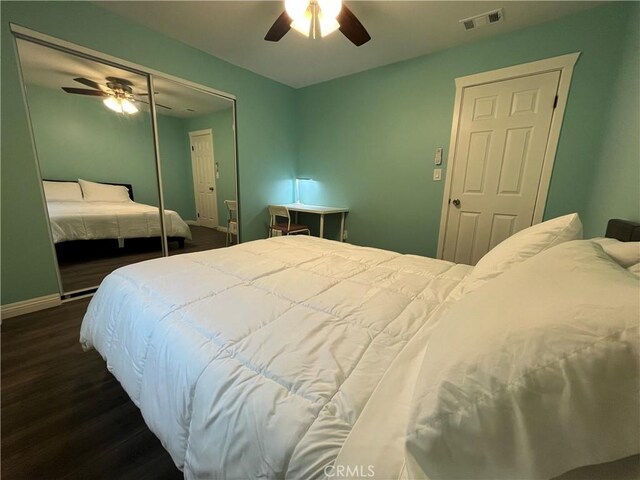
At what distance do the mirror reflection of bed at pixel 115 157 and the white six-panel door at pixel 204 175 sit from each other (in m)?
0.01

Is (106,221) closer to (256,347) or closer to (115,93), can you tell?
(115,93)

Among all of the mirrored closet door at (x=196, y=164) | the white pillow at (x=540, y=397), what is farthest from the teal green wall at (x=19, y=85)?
the white pillow at (x=540, y=397)

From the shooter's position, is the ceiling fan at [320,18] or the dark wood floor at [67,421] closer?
the dark wood floor at [67,421]

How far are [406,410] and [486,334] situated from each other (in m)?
0.24

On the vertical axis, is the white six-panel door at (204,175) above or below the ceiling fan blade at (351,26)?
below

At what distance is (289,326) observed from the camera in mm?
898

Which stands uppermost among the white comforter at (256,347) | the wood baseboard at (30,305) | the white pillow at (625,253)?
the white pillow at (625,253)

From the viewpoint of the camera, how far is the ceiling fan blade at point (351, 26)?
6.00 ft

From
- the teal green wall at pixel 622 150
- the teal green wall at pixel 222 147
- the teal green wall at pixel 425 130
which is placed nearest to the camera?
the teal green wall at pixel 622 150

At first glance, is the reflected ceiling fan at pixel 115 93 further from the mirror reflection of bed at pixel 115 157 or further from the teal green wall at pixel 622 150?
the teal green wall at pixel 622 150

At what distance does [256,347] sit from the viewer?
78 centimetres

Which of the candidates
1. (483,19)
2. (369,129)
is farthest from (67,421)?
(483,19)

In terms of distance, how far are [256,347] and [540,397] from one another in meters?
0.66

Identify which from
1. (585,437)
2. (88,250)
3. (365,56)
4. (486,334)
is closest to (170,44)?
(365,56)
